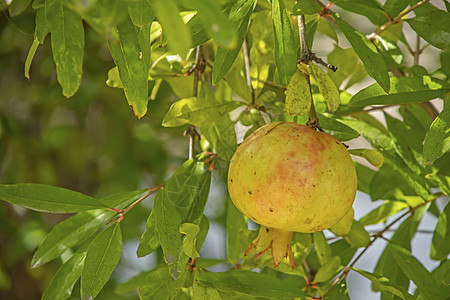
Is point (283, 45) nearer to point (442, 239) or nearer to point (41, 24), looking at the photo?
point (41, 24)

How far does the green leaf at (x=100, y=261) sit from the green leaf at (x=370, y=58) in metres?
0.29

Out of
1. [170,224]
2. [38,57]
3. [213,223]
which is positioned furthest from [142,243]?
[38,57]

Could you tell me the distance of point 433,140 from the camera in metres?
0.51

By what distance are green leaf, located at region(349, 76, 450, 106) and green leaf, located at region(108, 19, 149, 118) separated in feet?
0.65

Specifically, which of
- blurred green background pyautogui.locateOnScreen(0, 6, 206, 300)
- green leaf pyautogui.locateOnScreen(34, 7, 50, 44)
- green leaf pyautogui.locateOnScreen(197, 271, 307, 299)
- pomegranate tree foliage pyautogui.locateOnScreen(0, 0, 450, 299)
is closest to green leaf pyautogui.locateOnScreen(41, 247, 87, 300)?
pomegranate tree foliage pyautogui.locateOnScreen(0, 0, 450, 299)

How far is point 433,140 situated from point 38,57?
1199mm

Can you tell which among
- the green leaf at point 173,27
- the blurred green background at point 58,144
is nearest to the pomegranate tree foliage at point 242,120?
the green leaf at point 173,27

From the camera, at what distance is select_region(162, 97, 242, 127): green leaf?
0.60 m

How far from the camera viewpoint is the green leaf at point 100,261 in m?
0.54

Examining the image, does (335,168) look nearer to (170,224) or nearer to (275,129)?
(275,129)

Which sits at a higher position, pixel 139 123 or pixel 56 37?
pixel 56 37

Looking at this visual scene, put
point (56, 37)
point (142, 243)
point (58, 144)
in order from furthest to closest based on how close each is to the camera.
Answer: point (58, 144)
point (142, 243)
point (56, 37)

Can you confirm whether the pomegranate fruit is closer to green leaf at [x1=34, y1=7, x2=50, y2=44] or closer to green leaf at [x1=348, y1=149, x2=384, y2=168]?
green leaf at [x1=348, y1=149, x2=384, y2=168]

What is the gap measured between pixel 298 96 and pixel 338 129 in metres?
0.11
